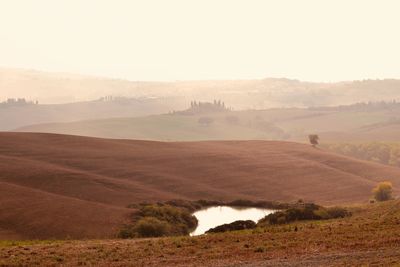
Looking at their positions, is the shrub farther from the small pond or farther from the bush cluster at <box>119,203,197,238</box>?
the small pond

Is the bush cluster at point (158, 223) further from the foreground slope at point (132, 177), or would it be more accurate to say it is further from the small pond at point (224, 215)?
the foreground slope at point (132, 177)

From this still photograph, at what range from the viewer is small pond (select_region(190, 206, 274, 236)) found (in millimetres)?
76562

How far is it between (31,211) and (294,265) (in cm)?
4439

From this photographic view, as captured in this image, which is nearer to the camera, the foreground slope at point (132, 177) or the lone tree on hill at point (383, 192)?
the foreground slope at point (132, 177)

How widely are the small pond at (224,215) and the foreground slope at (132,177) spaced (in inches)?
312

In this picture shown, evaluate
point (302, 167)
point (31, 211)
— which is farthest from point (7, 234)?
point (302, 167)

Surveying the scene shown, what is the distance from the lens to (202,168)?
11612 cm

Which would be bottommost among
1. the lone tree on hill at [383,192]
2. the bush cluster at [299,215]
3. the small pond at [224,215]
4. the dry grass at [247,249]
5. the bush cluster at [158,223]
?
the small pond at [224,215]

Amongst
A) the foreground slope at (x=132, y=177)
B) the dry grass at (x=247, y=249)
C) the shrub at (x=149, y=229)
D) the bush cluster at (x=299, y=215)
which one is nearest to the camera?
the dry grass at (x=247, y=249)

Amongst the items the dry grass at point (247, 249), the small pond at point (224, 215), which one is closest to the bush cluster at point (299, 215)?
the dry grass at point (247, 249)

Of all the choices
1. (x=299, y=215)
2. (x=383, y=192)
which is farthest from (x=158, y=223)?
(x=383, y=192)

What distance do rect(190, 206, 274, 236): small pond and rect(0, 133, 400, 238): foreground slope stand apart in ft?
26.0

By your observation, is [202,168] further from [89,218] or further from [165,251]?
[165,251]

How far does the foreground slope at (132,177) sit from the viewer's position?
69.0 meters
